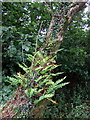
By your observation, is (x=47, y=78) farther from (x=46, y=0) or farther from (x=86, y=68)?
(x=86, y=68)

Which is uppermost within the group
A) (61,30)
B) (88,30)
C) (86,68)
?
(88,30)

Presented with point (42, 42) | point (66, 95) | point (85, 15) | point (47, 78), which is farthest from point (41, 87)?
point (85, 15)

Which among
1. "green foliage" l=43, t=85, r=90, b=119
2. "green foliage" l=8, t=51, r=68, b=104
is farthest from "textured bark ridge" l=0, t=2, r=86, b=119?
"green foliage" l=43, t=85, r=90, b=119

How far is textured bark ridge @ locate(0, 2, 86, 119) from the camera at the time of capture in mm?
1334

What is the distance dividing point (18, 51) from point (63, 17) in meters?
0.99

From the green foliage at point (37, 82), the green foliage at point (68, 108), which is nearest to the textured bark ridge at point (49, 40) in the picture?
the green foliage at point (37, 82)

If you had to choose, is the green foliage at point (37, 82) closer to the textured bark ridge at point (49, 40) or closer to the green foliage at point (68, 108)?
the textured bark ridge at point (49, 40)

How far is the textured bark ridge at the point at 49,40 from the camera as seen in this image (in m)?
1.33

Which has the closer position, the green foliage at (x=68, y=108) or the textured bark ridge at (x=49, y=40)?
the textured bark ridge at (x=49, y=40)

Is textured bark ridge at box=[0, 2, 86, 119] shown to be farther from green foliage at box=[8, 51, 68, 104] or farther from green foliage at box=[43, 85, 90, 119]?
green foliage at box=[43, 85, 90, 119]

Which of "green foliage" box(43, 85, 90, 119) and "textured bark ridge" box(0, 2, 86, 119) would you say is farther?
"green foliage" box(43, 85, 90, 119)

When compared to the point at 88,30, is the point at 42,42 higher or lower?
lower

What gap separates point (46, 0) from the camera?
7.53 feet

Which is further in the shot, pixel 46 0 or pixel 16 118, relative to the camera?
pixel 46 0
